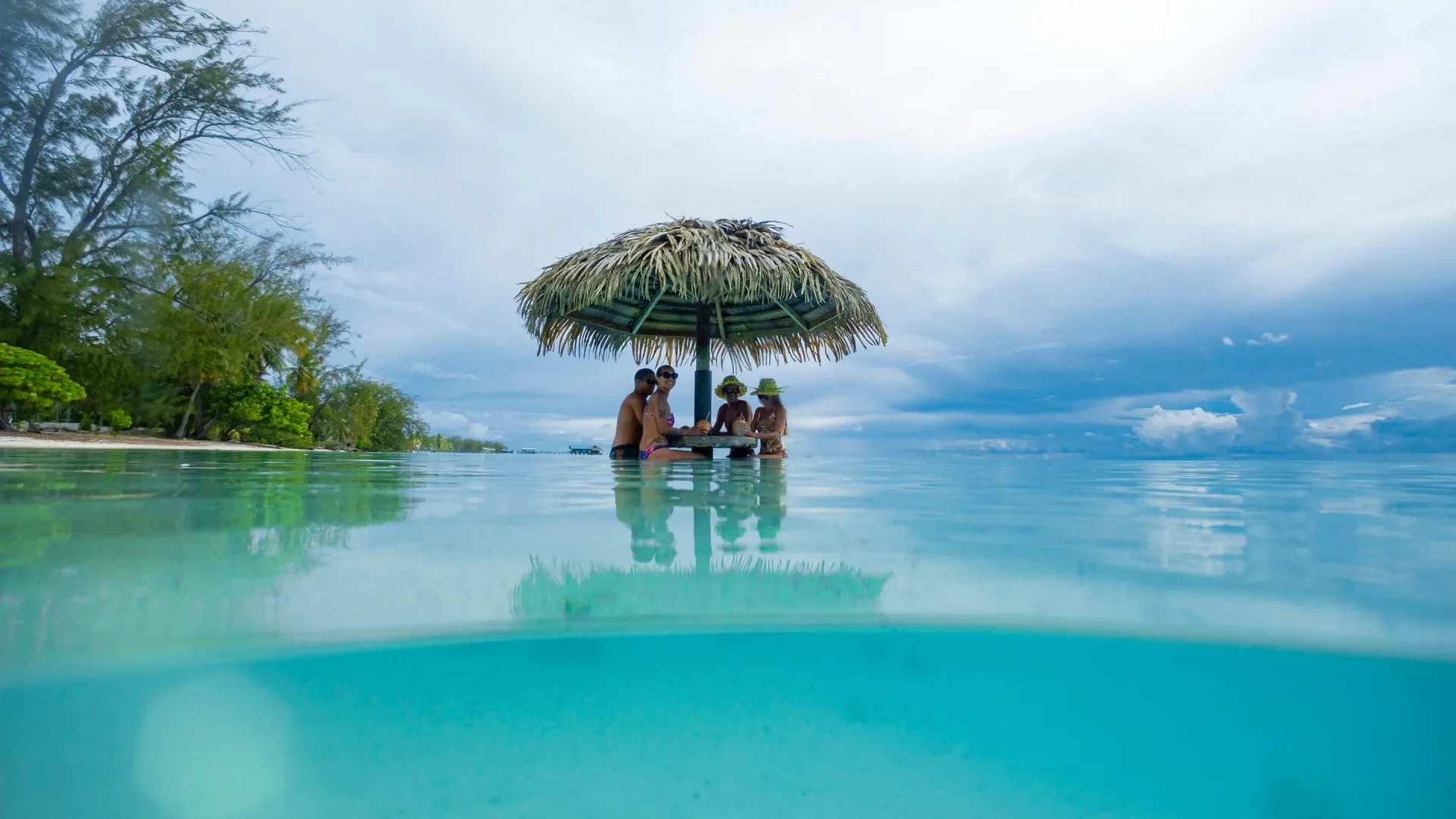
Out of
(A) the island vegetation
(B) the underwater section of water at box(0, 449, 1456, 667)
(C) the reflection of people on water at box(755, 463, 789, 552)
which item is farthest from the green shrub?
(C) the reflection of people on water at box(755, 463, 789, 552)

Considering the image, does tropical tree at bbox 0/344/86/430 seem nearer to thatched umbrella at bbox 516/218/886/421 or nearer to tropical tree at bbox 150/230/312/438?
tropical tree at bbox 150/230/312/438

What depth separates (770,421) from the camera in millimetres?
9016

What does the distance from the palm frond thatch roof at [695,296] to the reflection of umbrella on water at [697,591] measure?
207 inches

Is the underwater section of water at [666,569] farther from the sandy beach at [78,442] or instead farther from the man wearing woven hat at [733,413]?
the sandy beach at [78,442]

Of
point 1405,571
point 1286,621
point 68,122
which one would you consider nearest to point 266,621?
point 1286,621

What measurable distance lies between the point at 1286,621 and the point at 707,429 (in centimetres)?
683

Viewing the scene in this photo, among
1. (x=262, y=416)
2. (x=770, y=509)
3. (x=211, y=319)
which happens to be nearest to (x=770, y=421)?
(x=770, y=509)

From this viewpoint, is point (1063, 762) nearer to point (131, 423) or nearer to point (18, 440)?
point (18, 440)

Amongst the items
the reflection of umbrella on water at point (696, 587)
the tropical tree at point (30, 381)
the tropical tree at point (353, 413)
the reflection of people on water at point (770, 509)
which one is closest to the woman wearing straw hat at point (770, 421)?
the reflection of people on water at point (770, 509)

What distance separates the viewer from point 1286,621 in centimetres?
138

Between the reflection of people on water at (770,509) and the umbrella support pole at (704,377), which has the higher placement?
the umbrella support pole at (704,377)

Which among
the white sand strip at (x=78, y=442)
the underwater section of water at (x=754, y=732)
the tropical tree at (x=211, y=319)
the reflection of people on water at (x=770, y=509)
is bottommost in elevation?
the underwater section of water at (x=754, y=732)

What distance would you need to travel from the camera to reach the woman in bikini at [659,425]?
313 inches

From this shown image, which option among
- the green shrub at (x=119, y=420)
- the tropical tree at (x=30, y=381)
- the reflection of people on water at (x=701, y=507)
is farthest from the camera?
the green shrub at (x=119, y=420)
